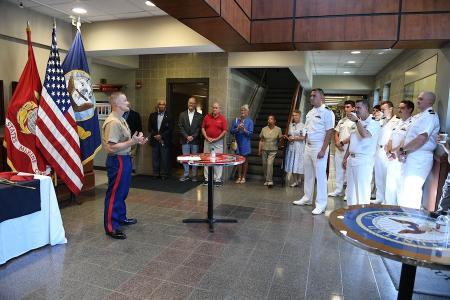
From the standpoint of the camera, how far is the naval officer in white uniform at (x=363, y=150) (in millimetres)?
3922

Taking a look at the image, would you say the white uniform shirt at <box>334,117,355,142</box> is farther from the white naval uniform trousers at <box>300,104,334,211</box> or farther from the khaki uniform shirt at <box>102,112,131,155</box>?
the khaki uniform shirt at <box>102,112,131,155</box>

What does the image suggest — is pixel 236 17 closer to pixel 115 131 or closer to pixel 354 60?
pixel 115 131

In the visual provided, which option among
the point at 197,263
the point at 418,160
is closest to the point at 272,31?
the point at 418,160

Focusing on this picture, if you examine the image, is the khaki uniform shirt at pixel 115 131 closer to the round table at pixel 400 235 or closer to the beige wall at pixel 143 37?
the beige wall at pixel 143 37

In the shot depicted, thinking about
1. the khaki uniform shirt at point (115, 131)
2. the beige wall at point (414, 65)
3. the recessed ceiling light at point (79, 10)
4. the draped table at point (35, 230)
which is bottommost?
the draped table at point (35, 230)

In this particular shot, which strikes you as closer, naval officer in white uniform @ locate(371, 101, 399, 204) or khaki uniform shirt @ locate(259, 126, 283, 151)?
naval officer in white uniform @ locate(371, 101, 399, 204)

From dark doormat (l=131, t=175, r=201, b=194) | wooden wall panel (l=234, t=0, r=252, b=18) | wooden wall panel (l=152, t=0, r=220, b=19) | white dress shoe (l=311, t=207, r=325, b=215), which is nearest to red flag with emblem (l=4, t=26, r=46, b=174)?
dark doormat (l=131, t=175, r=201, b=194)

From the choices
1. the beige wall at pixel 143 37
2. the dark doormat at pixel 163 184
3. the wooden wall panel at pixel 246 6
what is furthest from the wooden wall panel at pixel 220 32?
the dark doormat at pixel 163 184

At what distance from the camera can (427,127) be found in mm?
3502

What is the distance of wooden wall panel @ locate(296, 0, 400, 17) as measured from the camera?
3654 millimetres

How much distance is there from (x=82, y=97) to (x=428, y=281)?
470 cm

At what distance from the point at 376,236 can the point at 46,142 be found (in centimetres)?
396

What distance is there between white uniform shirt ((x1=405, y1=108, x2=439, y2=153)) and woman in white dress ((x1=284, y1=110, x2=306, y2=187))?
249 cm

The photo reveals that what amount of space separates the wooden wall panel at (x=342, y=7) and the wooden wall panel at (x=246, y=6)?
2.02 ft
